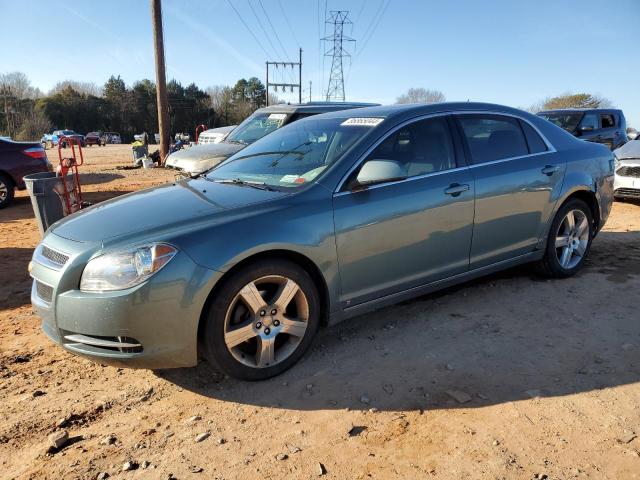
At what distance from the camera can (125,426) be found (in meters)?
2.71

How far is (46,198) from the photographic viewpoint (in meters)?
6.65

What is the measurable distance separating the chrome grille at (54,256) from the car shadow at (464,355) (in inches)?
37.8

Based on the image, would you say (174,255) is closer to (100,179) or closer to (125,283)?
(125,283)

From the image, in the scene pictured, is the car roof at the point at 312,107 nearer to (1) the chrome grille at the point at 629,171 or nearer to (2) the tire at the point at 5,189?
(1) the chrome grille at the point at 629,171

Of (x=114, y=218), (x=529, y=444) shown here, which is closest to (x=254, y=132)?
(x=114, y=218)

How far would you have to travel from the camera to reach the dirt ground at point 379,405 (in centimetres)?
238

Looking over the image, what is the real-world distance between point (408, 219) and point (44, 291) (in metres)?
2.39

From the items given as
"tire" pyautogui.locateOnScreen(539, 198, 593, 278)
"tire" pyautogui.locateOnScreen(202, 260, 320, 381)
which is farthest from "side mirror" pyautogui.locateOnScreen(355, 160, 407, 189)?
"tire" pyautogui.locateOnScreen(539, 198, 593, 278)

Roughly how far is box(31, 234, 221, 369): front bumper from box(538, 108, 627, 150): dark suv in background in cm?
1314

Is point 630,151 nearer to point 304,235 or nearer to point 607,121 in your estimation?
point 607,121

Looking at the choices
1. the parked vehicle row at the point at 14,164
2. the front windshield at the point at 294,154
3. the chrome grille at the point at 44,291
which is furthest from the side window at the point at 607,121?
the chrome grille at the point at 44,291

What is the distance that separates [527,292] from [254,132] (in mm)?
6607

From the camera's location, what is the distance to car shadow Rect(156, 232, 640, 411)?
295cm

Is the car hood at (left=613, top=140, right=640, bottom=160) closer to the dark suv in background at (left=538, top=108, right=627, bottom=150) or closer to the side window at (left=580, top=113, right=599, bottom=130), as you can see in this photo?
the dark suv in background at (left=538, top=108, right=627, bottom=150)
